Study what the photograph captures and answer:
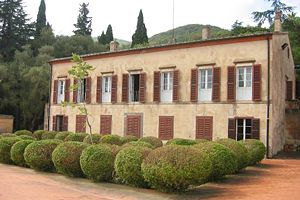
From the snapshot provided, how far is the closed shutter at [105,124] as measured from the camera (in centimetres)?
3034

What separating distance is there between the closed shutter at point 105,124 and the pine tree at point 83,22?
41687mm

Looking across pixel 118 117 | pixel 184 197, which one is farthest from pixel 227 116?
pixel 184 197

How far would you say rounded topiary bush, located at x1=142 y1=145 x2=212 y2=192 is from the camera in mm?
11500

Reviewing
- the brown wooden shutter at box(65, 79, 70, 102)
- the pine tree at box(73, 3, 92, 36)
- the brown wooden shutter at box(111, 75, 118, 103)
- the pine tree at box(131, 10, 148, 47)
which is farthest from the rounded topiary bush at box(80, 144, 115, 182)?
the pine tree at box(73, 3, 92, 36)

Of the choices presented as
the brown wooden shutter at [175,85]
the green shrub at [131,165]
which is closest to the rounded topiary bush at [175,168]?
the green shrub at [131,165]

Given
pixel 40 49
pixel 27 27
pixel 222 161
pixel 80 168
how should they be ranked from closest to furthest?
1. pixel 222 161
2. pixel 80 168
3. pixel 40 49
4. pixel 27 27

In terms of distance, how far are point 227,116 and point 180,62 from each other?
16.1 ft

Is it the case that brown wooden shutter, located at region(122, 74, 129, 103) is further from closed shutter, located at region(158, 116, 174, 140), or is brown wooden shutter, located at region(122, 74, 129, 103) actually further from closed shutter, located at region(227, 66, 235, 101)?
closed shutter, located at region(227, 66, 235, 101)

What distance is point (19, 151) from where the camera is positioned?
59.5 ft

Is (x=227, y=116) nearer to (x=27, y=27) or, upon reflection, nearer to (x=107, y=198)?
(x=107, y=198)

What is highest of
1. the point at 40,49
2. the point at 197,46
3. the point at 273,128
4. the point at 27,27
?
the point at 27,27

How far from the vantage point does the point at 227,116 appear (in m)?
24.4

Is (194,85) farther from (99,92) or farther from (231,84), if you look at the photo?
(99,92)

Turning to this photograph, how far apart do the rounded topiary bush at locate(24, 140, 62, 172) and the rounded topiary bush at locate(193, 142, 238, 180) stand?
20.4 feet
